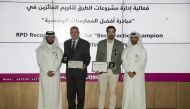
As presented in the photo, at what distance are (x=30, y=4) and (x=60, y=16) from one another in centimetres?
65

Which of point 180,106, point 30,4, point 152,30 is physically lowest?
point 180,106

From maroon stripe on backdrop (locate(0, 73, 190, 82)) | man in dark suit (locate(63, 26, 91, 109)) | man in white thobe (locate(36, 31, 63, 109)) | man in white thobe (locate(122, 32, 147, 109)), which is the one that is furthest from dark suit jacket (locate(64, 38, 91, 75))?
maroon stripe on backdrop (locate(0, 73, 190, 82))

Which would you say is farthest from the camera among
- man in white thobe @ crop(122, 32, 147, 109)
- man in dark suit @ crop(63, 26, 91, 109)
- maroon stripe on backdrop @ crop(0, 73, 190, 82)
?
maroon stripe on backdrop @ crop(0, 73, 190, 82)

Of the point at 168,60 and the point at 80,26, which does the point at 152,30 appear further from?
the point at 80,26

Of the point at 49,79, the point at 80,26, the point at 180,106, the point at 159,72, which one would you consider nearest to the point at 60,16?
the point at 80,26

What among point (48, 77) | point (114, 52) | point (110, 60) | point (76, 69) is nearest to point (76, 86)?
point (76, 69)

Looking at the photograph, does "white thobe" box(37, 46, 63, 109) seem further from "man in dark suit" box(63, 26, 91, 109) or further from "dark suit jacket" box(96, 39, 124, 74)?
"dark suit jacket" box(96, 39, 124, 74)

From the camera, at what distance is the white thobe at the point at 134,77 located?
6.36 m

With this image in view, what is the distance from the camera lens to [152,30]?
7367mm

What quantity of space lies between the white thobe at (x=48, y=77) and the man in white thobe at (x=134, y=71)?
121cm

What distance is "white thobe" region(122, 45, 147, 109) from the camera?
636 centimetres

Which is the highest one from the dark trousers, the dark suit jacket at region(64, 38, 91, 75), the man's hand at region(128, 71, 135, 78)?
the dark suit jacket at region(64, 38, 91, 75)

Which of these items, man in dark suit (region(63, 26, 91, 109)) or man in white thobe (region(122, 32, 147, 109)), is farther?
man in white thobe (region(122, 32, 147, 109))

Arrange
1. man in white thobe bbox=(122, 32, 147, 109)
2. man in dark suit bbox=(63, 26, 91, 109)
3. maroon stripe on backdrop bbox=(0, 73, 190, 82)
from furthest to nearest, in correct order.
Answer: maroon stripe on backdrop bbox=(0, 73, 190, 82)
man in white thobe bbox=(122, 32, 147, 109)
man in dark suit bbox=(63, 26, 91, 109)
